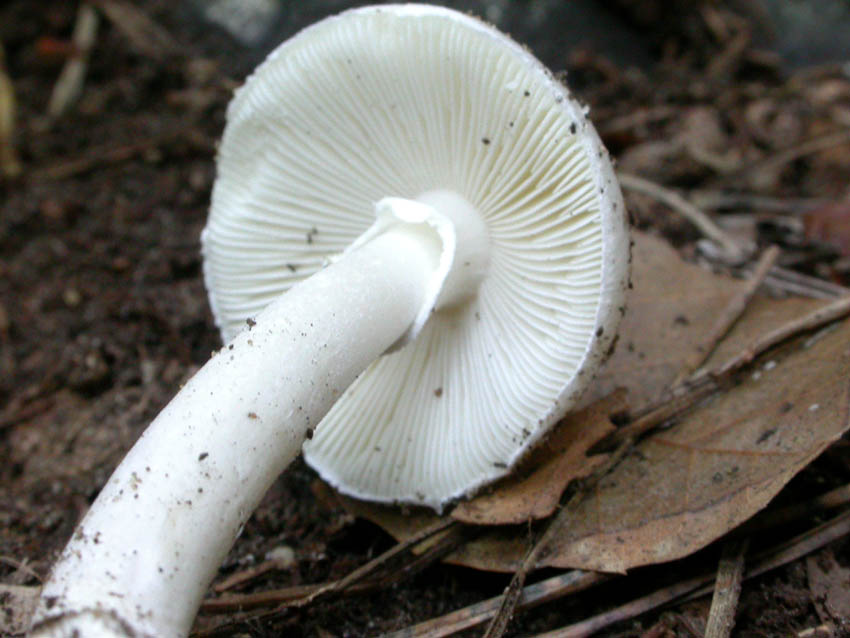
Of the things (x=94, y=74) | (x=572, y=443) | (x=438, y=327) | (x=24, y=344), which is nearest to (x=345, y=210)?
(x=438, y=327)

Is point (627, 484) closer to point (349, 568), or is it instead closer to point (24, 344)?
point (349, 568)

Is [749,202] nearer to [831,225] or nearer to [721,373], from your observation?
[831,225]

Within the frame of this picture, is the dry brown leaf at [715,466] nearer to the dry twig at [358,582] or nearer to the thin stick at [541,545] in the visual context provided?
the thin stick at [541,545]

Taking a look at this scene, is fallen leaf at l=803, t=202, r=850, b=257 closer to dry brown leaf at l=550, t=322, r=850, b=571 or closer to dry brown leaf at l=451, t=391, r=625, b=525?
dry brown leaf at l=550, t=322, r=850, b=571

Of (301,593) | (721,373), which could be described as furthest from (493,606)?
(721,373)

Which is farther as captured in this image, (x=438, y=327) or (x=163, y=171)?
(x=163, y=171)
